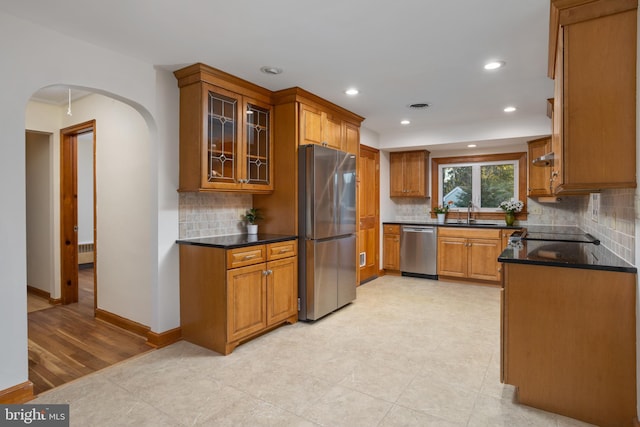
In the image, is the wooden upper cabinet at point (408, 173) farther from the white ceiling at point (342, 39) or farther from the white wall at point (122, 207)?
the white wall at point (122, 207)

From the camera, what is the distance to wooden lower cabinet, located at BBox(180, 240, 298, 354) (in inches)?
112

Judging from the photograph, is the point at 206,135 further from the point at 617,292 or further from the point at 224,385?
the point at 617,292

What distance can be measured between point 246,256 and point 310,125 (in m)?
1.62

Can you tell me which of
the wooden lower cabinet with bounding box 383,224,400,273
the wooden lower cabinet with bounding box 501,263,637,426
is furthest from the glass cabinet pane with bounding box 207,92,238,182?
the wooden lower cabinet with bounding box 383,224,400,273

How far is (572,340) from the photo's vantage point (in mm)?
1977

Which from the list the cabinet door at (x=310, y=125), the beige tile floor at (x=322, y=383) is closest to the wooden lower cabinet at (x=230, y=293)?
the beige tile floor at (x=322, y=383)

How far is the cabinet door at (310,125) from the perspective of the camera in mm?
3670

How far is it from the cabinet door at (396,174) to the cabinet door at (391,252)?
2.55 ft

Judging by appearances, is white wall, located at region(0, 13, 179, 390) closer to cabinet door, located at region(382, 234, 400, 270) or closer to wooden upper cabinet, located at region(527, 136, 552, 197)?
cabinet door, located at region(382, 234, 400, 270)

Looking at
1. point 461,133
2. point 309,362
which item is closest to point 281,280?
point 309,362

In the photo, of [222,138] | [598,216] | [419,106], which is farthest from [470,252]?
[222,138]

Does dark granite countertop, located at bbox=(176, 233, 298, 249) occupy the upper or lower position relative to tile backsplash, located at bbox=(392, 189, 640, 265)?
lower

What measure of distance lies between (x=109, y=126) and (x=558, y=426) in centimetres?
437

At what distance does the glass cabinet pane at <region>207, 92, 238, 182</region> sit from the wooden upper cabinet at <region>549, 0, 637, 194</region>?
250 cm
